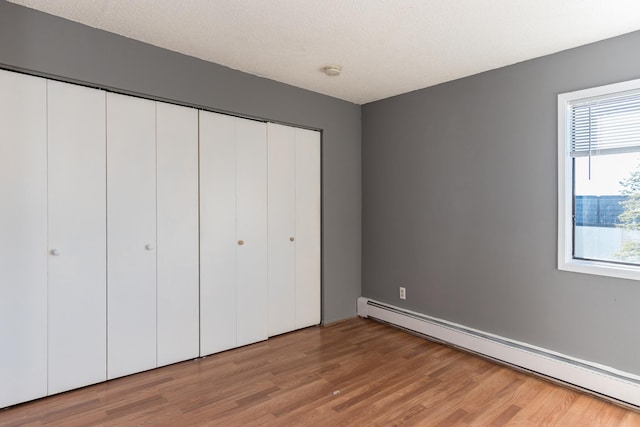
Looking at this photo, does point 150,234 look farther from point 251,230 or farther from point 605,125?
point 605,125

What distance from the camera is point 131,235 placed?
2666mm

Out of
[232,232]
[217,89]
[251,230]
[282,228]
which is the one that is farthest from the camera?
[282,228]

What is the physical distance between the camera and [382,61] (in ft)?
9.64

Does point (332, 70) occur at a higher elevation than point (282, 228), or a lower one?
higher

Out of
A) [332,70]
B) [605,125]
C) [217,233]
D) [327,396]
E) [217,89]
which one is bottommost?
[327,396]

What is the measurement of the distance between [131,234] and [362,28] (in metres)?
2.20

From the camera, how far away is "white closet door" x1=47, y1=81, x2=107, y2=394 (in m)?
2.36

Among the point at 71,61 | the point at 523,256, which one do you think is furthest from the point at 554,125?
the point at 71,61

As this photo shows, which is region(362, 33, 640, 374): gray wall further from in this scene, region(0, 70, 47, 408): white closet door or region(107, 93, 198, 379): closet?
region(0, 70, 47, 408): white closet door

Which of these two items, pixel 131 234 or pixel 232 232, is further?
pixel 232 232

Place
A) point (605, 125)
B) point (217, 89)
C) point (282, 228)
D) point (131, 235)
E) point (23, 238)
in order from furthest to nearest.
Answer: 1. point (282, 228)
2. point (217, 89)
3. point (131, 235)
4. point (605, 125)
5. point (23, 238)

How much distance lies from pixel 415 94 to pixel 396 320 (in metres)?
2.34

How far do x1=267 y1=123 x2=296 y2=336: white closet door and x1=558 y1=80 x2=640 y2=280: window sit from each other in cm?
230

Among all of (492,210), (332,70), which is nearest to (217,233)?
(332,70)
